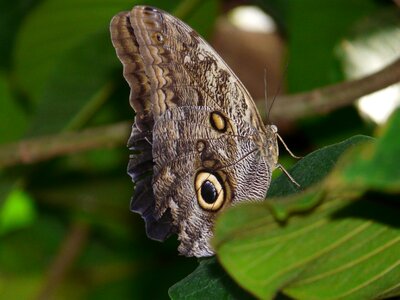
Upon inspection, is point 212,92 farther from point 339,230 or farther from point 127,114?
point 127,114

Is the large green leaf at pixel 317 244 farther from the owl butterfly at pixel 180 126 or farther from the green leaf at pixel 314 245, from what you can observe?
the owl butterfly at pixel 180 126

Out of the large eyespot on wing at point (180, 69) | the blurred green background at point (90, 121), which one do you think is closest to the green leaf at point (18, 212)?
the blurred green background at point (90, 121)

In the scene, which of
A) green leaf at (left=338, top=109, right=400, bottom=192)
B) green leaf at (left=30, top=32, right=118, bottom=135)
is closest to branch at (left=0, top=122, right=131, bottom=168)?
green leaf at (left=30, top=32, right=118, bottom=135)

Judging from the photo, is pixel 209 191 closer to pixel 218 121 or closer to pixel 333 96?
pixel 218 121

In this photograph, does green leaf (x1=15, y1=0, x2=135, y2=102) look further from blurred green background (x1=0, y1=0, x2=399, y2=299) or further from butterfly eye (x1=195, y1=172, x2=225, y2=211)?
butterfly eye (x1=195, y1=172, x2=225, y2=211)

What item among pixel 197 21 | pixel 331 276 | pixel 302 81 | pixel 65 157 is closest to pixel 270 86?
pixel 302 81
